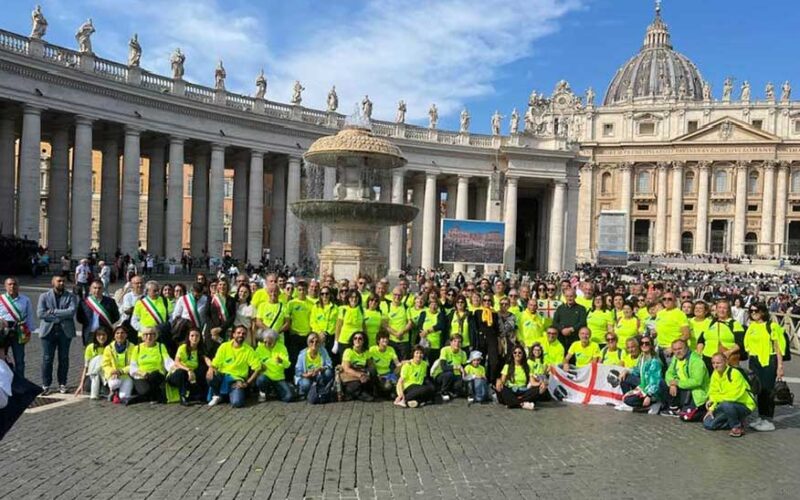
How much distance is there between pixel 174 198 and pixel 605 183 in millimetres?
77828

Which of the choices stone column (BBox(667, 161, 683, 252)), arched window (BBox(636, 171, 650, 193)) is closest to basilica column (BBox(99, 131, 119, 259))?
stone column (BBox(667, 161, 683, 252))

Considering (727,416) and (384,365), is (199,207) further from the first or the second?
(727,416)

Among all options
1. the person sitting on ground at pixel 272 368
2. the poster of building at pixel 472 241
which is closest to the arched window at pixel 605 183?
the poster of building at pixel 472 241

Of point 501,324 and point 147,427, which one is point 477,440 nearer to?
point 501,324

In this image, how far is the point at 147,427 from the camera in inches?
371

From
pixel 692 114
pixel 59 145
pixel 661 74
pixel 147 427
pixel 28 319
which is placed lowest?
pixel 147 427

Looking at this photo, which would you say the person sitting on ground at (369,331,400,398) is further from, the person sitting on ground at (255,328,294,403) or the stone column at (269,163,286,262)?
the stone column at (269,163,286,262)

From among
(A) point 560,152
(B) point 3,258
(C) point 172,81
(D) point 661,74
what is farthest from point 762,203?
(B) point 3,258

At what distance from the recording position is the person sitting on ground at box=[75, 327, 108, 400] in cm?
1084

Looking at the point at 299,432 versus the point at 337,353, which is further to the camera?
the point at 337,353

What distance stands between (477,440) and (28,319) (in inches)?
301

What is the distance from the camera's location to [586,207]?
341ft

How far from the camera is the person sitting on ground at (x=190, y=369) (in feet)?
35.3

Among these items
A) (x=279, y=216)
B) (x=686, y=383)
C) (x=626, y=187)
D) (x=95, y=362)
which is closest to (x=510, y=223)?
(x=279, y=216)
